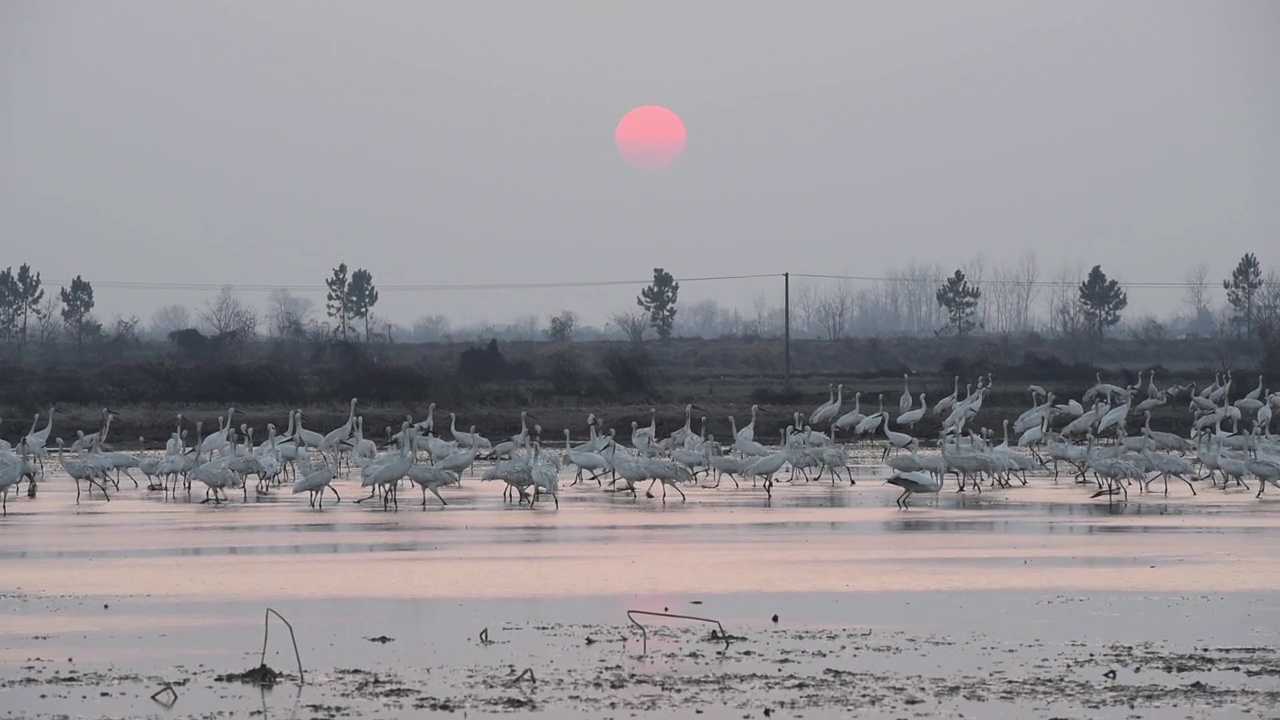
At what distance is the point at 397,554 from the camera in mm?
17359

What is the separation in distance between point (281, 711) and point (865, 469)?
2412cm

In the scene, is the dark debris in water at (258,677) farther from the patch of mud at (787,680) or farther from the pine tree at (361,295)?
the pine tree at (361,295)

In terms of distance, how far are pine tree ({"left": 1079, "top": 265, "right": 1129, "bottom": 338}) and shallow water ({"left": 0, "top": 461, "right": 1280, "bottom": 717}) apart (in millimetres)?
79164

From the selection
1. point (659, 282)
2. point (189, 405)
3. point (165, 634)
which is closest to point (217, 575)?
point (165, 634)

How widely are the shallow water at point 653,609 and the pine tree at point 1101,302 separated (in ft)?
260

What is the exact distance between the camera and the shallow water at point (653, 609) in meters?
9.79

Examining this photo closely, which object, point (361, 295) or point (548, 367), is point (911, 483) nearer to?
point (548, 367)

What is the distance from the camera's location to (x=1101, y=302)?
326ft

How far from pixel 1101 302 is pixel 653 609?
3575 inches

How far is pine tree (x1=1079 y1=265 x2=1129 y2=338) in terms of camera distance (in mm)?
99500

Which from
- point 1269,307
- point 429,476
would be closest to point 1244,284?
point 1269,307

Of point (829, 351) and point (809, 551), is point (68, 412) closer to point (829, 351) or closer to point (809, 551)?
point (809, 551)

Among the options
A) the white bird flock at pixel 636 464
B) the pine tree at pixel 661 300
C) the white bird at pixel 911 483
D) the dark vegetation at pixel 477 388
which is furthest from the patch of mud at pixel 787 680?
the pine tree at pixel 661 300

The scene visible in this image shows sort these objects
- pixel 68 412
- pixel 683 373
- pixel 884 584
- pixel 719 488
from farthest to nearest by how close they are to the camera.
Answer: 1. pixel 683 373
2. pixel 68 412
3. pixel 719 488
4. pixel 884 584
